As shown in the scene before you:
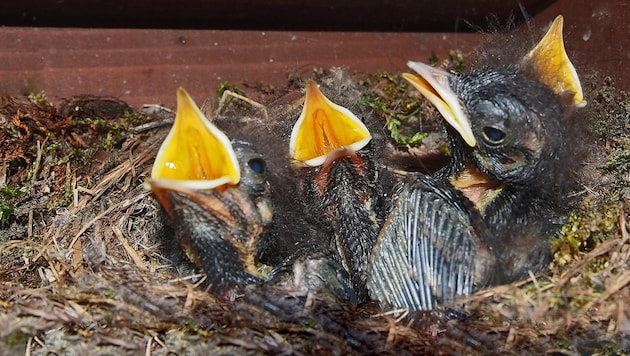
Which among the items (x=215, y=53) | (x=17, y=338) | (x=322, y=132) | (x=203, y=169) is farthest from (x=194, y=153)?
(x=215, y=53)

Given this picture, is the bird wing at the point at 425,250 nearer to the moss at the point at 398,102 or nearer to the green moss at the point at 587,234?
the green moss at the point at 587,234

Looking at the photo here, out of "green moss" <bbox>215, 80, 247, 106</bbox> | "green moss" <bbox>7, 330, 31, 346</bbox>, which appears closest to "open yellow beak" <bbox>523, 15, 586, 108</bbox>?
"green moss" <bbox>215, 80, 247, 106</bbox>

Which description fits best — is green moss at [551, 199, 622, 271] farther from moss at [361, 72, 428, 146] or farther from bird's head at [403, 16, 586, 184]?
moss at [361, 72, 428, 146]

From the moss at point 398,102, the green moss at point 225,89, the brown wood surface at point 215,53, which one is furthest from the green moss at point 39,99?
the moss at point 398,102

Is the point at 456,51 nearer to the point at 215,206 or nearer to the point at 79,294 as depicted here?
the point at 215,206

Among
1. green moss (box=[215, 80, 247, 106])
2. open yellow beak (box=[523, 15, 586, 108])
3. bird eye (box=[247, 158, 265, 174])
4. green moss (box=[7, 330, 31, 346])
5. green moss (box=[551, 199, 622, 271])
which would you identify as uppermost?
open yellow beak (box=[523, 15, 586, 108])

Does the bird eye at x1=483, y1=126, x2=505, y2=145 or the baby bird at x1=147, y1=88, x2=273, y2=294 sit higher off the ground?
the bird eye at x1=483, y1=126, x2=505, y2=145

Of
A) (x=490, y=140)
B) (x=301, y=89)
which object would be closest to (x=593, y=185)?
(x=490, y=140)
